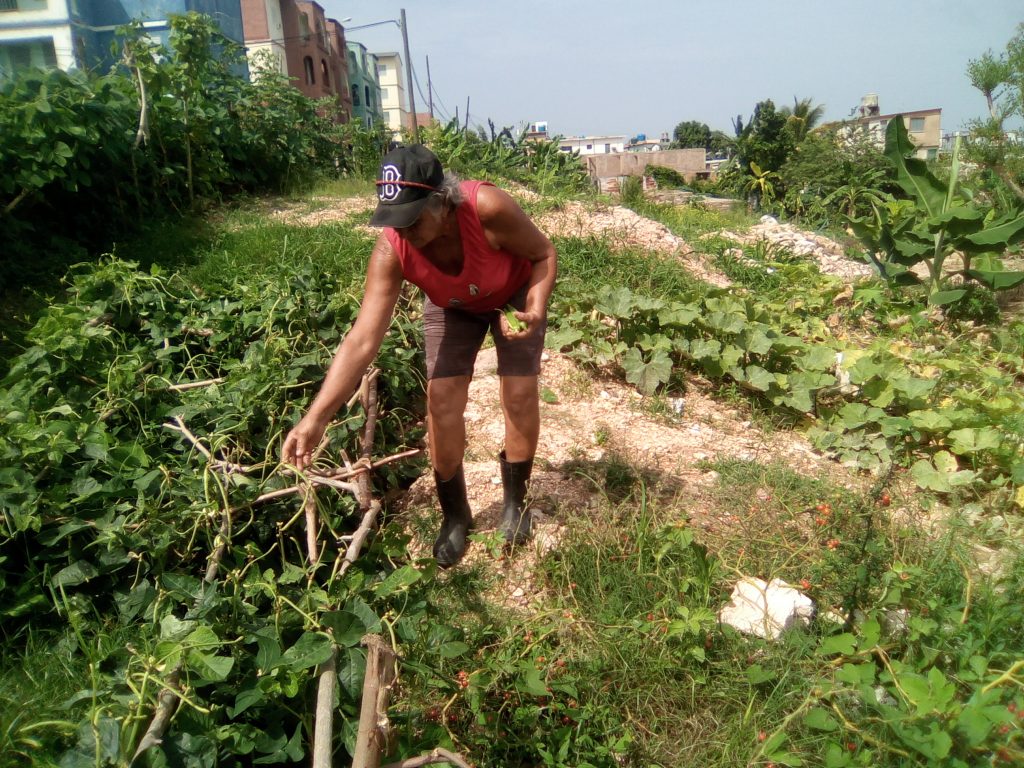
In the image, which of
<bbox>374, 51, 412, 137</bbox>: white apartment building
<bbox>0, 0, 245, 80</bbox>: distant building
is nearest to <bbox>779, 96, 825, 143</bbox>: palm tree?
<bbox>0, 0, 245, 80</bbox>: distant building

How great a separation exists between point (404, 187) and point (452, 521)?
1.34m

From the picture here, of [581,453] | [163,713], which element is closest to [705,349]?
Answer: [581,453]

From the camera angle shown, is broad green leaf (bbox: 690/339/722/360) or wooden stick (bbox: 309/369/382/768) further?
broad green leaf (bbox: 690/339/722/360)

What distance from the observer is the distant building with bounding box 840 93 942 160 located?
9.37 meters

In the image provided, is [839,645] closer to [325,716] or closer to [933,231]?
[325,716]

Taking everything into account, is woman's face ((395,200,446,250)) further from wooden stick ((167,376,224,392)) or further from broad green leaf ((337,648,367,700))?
wooden stick ((167,376,224,392))

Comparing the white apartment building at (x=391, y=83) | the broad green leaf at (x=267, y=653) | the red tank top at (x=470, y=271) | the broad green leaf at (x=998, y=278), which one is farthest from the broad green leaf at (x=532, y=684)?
the white apartment building at (x=391, y=83)

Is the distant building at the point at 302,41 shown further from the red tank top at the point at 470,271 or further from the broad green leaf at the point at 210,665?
the broad green leaf at the point at 210,665

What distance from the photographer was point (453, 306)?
2.71m

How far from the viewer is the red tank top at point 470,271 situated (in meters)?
2.45

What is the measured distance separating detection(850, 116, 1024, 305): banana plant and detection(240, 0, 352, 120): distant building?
24.0m

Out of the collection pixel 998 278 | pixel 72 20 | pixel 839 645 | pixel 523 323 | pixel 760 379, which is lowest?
pixel 839 645

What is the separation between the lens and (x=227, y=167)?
25.0 feet

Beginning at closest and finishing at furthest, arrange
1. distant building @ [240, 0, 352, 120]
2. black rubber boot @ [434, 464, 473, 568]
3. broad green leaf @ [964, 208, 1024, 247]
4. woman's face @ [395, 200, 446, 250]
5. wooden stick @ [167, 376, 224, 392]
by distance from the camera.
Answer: woman's face @ [395, 200, 446, 250]
black rubber boot @ [434, 464, 473, 568]
wooden stick @ [167, 376, 224, 392]
broad green leaf @ [964, 208, 1024, 247]
distant building @ [240, 0, 352, 120]
